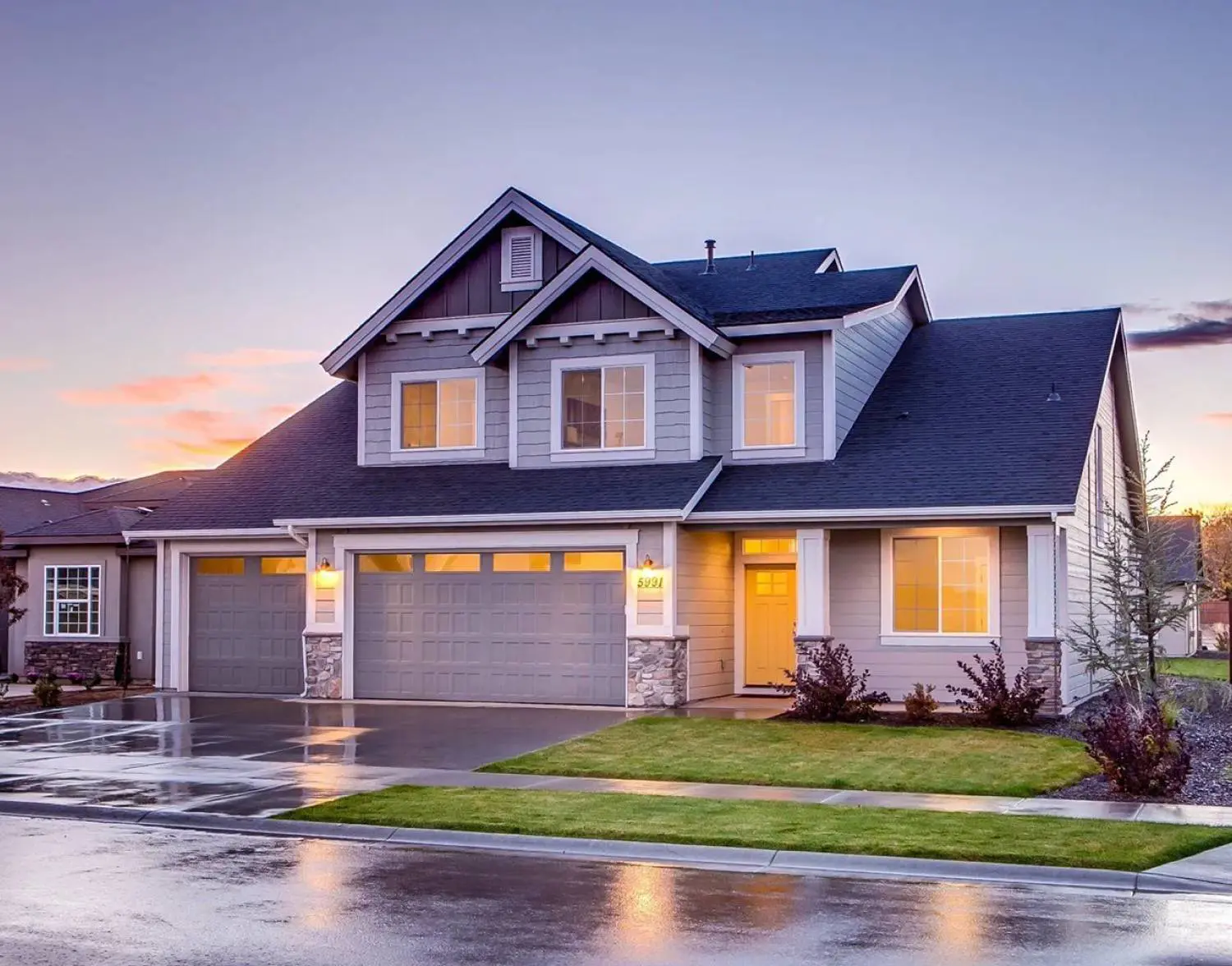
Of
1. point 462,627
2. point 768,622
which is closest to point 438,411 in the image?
point 462,627

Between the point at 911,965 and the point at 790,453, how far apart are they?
55.2 ft

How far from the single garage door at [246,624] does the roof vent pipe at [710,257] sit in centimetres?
1017

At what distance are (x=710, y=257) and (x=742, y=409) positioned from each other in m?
5.82

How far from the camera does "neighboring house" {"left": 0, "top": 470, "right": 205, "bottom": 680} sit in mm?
30453

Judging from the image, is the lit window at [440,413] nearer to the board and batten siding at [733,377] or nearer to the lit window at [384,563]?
the lit window at [384,563]

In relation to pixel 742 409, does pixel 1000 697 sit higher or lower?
lower

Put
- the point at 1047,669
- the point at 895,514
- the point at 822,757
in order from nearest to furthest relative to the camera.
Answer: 1. the point at 822,757
2. the point at 1047,669
3. the point at 895,514

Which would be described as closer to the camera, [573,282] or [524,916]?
[524,916]

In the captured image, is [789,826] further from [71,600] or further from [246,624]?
[71,600]

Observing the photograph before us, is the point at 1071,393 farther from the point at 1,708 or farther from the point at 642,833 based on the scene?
the point at 1,708

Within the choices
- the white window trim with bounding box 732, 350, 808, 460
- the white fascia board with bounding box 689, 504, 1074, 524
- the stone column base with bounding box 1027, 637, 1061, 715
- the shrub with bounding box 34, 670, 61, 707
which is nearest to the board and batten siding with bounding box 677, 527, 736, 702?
the white fascia board with bounding box 689, 504, 1074, 524

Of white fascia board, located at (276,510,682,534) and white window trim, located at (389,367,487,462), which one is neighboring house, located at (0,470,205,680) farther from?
white window trim, located at (389,367,487,462)

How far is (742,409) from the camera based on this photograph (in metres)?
24.9

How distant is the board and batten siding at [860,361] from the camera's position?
80.5 ft
